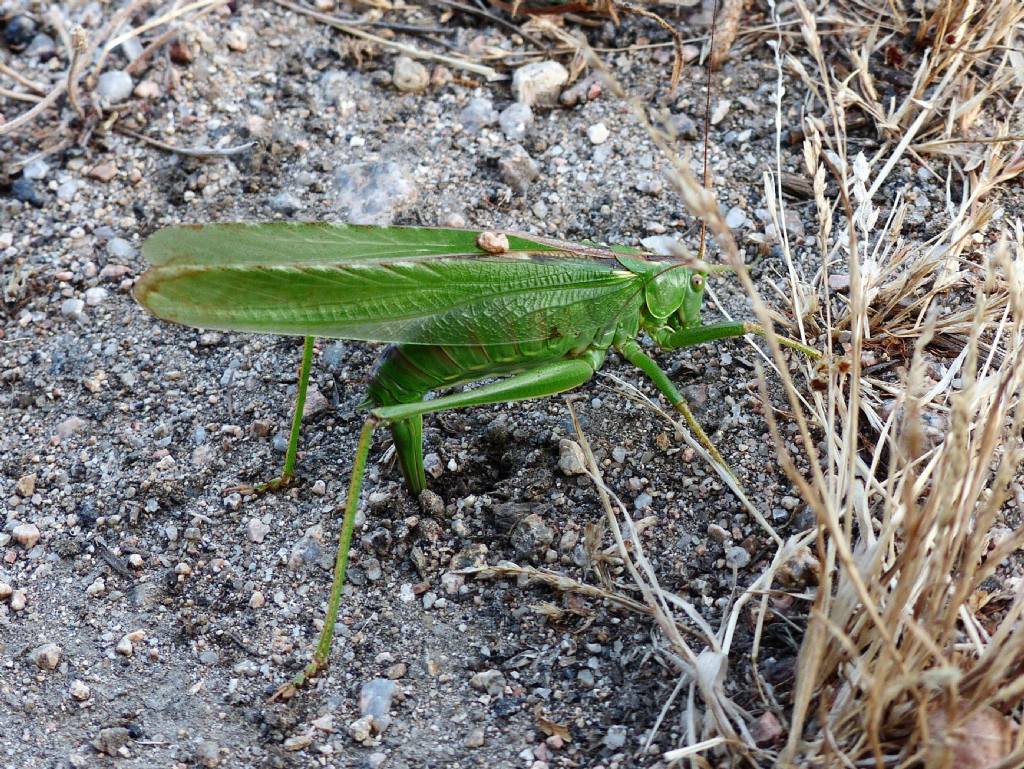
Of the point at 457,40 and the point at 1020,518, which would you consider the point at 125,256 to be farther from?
the point at 1020,518

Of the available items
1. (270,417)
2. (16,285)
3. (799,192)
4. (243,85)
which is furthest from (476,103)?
(16,285)

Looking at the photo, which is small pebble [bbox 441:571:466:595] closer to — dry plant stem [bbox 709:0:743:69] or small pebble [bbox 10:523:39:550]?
small pebble [bbox 10:523:39:550]

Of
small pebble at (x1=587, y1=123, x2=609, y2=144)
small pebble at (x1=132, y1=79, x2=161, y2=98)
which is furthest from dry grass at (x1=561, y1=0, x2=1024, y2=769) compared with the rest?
small pebble at (x1=132, y1=79, x2=161, y2=98)

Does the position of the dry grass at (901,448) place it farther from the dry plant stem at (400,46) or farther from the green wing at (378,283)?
the dry plant stem at (400,46)

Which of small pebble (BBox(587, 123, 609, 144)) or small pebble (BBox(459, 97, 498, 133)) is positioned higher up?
small pebble (BBox(587, 123, 609, 144))

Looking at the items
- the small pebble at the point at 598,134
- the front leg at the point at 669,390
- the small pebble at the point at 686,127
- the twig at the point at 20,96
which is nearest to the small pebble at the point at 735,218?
the small pebble at the point at 686,127
